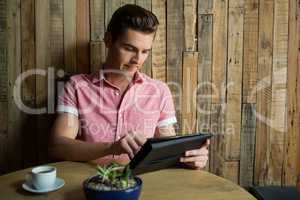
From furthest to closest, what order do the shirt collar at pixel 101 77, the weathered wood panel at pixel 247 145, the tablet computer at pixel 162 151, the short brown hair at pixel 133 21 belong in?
the weathered wood panel at pixel 247 145 < the shirt collar at pixel 101 77 < the short brown hair at pixel 133 21 < the tablet computer at pixel 162 151

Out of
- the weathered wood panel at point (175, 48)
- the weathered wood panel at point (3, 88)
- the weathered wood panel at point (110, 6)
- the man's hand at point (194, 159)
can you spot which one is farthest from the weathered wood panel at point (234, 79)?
the weathered wood panel at point (3, 88)

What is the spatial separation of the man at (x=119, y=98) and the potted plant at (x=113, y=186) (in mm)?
566

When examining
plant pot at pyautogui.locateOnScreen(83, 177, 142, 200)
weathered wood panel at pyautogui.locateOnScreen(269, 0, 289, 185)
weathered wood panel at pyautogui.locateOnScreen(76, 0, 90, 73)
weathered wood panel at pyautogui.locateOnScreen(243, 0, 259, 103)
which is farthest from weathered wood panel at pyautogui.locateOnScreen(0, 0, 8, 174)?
weathered wood panel at pyautogui.locateOnScreen(269, 0, 289, 185)

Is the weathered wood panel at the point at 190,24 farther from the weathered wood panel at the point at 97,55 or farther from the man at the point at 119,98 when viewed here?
the weathered wood panel at the point at 97,55

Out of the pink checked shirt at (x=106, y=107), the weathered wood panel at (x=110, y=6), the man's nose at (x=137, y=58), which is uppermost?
the weathered wood panel at (x=110, y=6)

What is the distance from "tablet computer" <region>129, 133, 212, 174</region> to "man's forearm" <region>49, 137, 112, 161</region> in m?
0.25

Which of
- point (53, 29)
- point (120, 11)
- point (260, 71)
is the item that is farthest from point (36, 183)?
point (260, 71)

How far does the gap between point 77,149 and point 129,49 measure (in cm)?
55

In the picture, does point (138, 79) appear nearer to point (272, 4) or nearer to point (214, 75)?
point (214, 75)

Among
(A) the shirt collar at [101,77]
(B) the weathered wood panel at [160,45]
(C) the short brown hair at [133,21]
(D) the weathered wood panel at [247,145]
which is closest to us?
(C) the short brown hair at [133,21]

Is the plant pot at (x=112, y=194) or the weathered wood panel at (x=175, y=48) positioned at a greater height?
the weathered wood panel at (x=175, y=48)

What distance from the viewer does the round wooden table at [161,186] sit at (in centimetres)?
129

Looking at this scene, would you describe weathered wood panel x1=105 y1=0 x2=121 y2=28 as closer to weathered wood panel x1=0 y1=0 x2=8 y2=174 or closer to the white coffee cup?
weathered wood panel x1=0 y1=0 x2=8 y2=174

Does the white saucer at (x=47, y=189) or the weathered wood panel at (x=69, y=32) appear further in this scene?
the weathered wood panel at (x=69, y=32)
